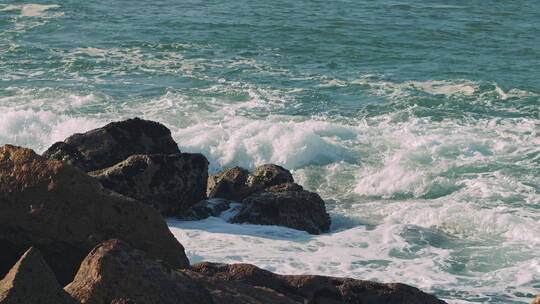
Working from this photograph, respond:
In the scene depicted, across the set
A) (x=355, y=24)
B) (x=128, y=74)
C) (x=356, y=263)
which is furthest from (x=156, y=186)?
(x=355, y=24)

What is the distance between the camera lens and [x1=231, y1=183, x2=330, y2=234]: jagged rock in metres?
10.2

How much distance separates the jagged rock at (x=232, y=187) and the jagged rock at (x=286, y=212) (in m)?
0.67

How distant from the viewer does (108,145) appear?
11055 mm

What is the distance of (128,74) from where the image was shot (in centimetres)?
1978

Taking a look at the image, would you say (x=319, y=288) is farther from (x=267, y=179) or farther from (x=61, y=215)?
(x=267, y=179)

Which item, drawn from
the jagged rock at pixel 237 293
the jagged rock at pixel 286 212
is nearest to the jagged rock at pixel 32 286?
the jagged rock at pixel 237 293

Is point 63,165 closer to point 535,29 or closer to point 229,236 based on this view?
point 229,236

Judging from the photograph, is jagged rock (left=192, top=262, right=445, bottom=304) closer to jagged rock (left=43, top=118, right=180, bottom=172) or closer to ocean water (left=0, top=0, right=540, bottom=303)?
ocean water (left=0, top=0, right=540, bottom=303)

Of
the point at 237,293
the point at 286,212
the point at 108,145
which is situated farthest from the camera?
the point at 108,145

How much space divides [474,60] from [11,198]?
1655cm

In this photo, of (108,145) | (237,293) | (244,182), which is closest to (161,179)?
(108,145)

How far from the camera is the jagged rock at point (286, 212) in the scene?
1021 cm

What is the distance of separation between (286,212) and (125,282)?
5753mm

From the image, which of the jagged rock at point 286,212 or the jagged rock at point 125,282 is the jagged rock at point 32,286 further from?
the jagged rock at point 286,212
